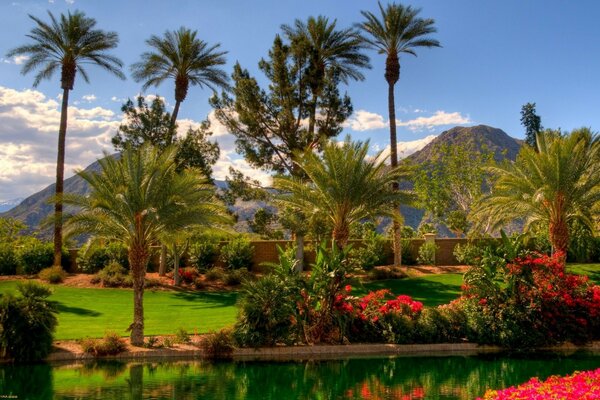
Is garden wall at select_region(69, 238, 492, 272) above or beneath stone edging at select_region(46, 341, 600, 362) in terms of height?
above

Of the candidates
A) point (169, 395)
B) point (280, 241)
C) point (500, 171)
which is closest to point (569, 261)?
point (500, 171)

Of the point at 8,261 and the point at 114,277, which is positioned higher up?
the point at 8,261

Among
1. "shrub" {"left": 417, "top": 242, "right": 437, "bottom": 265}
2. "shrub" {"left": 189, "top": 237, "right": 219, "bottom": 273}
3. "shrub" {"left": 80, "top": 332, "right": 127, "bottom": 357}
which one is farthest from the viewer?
"shrub" {"left": 417, "top": 242, "right": 437, "bottom": 265}

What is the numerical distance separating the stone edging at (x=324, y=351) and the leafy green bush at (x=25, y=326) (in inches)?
19.1

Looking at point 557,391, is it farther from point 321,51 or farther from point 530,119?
point 530,119

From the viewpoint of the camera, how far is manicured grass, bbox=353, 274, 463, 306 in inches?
1005

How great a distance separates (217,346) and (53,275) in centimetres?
1757

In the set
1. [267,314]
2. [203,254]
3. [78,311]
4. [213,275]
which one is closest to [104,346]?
[267,314]

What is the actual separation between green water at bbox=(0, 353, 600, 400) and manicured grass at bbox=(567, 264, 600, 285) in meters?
14.3

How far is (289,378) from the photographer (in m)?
13.9

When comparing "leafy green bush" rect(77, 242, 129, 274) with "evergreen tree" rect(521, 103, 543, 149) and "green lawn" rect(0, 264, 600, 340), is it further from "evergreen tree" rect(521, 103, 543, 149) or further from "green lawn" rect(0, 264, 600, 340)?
"evergreen tree" rect(521, 103, 543, 149)

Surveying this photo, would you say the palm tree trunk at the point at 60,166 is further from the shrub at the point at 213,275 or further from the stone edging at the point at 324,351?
the stone edging at the point at 324,351

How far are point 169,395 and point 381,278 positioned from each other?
20058 mm

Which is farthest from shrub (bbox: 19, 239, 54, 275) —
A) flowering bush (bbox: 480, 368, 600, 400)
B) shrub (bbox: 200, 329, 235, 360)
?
flowering bush (bbox: 480, 368, 600, 400)
